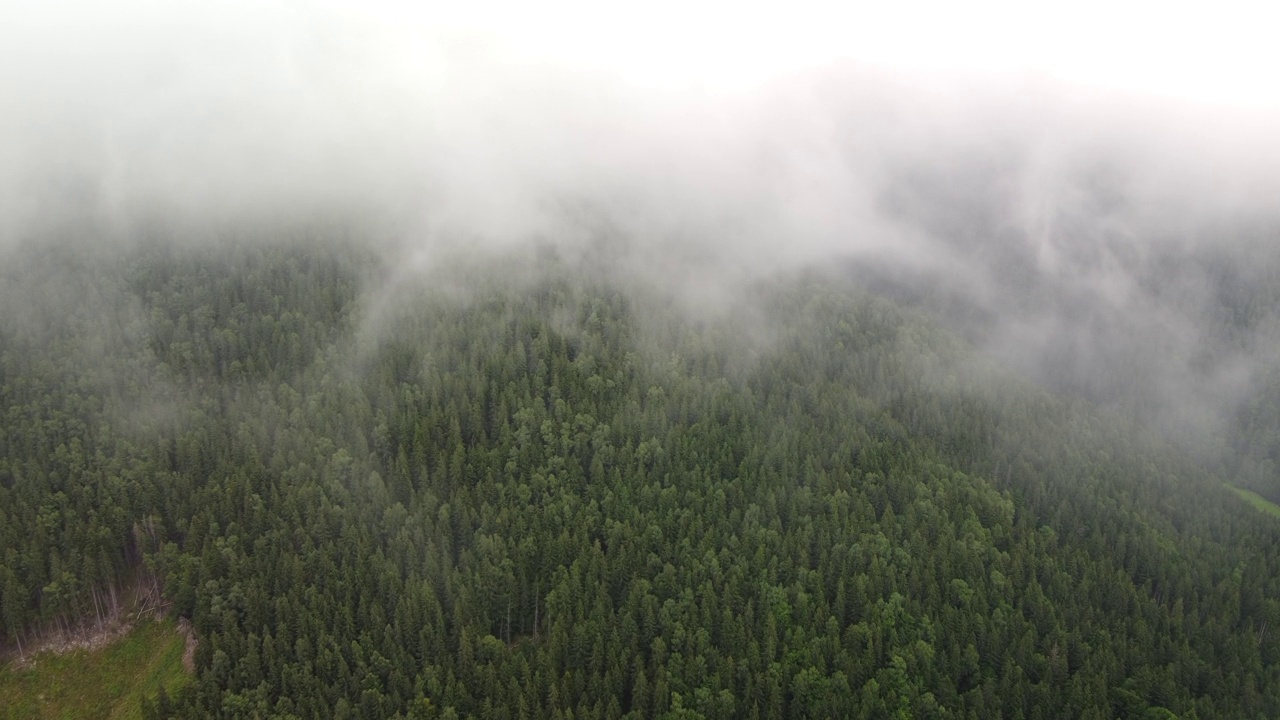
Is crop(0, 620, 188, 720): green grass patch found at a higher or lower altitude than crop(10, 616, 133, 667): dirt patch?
lower

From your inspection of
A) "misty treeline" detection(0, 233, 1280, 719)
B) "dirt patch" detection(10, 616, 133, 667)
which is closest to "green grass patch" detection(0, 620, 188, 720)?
"dirt patch" detection(10, 616, 133, 667)

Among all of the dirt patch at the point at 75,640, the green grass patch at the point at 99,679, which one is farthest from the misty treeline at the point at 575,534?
the green grass patch at the point at 99,679

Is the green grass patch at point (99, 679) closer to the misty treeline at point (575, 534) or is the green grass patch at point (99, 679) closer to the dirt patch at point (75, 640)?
the dirt patch at point (75, 640)

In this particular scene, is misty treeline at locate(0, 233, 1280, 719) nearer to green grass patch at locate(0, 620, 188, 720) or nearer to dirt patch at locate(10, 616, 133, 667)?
dirt patch at locate(10, 616, 133, 667)

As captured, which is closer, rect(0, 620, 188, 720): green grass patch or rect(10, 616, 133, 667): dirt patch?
rect(0, 620, 188, 720): green grass patch

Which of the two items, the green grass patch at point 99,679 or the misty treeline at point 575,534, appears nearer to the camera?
the green grass patch at point 99,679

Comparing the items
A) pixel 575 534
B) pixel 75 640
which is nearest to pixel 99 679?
pixel 75 640
